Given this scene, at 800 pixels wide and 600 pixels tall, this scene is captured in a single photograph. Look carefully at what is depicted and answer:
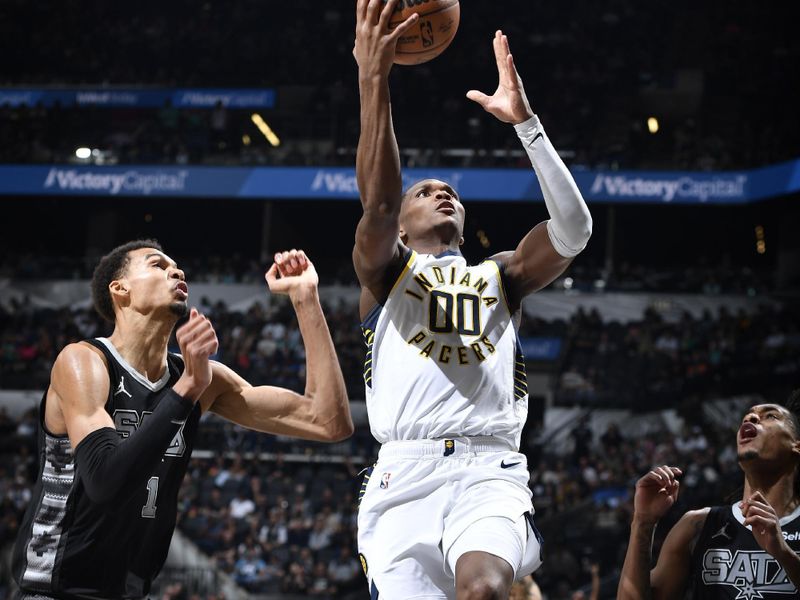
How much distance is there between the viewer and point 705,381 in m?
18.1

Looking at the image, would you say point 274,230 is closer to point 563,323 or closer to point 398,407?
point 563,323

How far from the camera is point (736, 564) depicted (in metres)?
4.54

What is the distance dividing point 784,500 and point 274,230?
21.3 meters

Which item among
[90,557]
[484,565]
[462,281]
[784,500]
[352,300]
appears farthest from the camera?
[352,300]

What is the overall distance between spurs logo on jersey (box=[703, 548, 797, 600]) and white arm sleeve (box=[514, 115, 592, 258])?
5.29ft

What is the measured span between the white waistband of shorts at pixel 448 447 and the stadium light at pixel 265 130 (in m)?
21.8

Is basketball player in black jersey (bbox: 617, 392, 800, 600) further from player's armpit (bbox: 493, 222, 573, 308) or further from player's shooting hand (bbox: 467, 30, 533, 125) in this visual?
player's shooting hand (bbox: 467, 30, 533, 125)

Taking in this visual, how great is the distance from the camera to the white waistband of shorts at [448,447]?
385 centimetres

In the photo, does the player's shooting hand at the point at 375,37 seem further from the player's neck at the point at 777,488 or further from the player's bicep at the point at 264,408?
the player's neck at the point at 777,488

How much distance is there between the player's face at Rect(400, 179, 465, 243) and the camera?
431 cm

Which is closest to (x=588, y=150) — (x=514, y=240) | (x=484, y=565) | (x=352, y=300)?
(x=514, y=240)

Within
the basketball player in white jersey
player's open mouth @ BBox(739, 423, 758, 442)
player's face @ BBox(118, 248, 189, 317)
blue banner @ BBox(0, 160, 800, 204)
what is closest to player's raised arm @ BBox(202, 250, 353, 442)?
the basketball player in white jersey

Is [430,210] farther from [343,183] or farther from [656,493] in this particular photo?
[343,183]

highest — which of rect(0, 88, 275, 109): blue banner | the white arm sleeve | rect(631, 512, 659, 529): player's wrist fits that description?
rect(0, 88, 275, 109): blue banner
